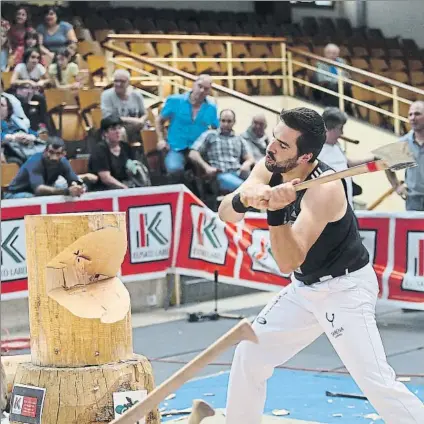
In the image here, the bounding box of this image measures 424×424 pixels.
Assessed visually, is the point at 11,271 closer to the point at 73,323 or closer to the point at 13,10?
the point at 73,323

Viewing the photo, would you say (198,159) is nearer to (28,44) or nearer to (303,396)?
(28,44)

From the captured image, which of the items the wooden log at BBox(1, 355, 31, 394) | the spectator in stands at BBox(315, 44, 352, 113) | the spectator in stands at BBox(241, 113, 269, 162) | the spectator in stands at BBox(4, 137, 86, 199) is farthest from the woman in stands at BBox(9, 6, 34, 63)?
the wooden log at BBox(1, 355, 31, 394)

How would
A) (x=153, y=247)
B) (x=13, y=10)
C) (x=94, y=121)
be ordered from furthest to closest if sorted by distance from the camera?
1. (x=13, y=10)
2. (x=94, y=121)
3. (x=153, y=247)

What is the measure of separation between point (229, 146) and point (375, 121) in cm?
A: 540

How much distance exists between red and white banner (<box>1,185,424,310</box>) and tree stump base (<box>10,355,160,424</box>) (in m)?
3.88

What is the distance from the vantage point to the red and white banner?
8703 mm

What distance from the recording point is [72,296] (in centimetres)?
484

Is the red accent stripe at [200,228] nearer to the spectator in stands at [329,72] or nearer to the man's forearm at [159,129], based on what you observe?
the man's forearm at [159,129]

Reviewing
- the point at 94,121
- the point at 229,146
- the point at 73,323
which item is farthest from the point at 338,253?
the point at 94,121

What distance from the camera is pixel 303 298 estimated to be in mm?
4871

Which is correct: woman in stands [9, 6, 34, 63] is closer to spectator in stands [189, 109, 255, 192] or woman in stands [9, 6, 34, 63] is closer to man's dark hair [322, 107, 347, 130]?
spectator in stands [189, 109, 255, 192]

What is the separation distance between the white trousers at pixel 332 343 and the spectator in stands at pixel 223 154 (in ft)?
19.4

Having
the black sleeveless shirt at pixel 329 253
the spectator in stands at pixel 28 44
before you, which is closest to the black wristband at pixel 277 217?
the black sleeveless shirt at pixel 329 253

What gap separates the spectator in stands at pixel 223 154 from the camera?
35.7ft
